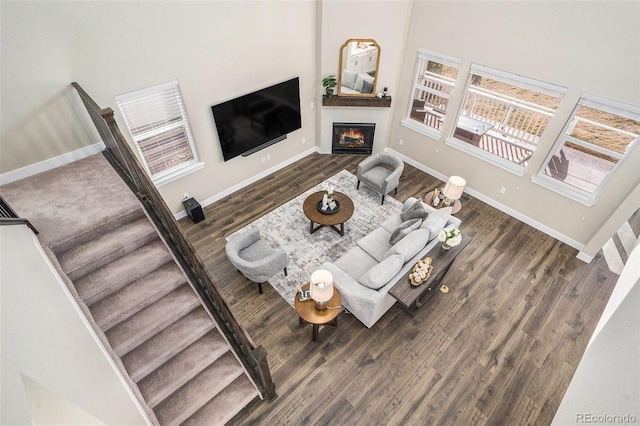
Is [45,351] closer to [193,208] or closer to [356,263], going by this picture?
[356,263]

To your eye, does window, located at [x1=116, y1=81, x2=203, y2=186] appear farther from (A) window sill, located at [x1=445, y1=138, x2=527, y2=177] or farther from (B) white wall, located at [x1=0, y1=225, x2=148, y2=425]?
(A) window sill, located at [x1=445, y1=138, x2=527, y2=177]

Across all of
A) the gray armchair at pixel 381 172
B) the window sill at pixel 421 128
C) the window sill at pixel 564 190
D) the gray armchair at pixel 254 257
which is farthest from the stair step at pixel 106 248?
the window sill at pixel 564 190

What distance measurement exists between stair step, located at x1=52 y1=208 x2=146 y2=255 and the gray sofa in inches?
95.1

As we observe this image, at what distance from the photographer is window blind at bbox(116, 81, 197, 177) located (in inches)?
183

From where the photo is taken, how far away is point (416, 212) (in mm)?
5121

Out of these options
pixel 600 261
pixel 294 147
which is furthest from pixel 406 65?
pixel 600 261

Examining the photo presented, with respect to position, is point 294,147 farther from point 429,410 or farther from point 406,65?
point 429,410

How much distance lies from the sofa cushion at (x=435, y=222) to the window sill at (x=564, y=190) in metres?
1.99

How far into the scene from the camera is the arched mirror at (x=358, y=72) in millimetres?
6715

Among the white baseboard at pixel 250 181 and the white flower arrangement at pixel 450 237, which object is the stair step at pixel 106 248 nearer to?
the white baseboard at pixel 250 181

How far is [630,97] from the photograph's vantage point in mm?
4305

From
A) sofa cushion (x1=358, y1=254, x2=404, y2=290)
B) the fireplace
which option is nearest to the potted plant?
the fireplace

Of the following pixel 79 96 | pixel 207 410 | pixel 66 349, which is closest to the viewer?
pixel 66 349

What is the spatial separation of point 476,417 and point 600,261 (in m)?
3.69
